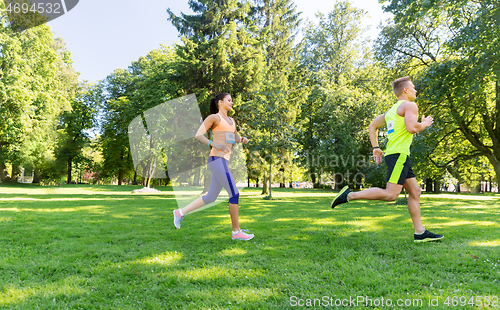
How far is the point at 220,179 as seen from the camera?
4.97 meters

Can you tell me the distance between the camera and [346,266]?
3486 mm

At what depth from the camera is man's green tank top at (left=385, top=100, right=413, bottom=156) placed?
439cm

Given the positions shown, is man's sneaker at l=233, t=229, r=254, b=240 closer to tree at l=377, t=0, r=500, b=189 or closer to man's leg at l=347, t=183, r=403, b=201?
man's leg at l=347, t=183, r=403, b=201

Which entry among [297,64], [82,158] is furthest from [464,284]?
[82,158]

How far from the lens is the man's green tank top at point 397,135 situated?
14.4 feet

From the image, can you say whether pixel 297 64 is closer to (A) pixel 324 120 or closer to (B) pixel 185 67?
(A) pixel 324 120

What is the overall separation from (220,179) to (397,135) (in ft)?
9.56

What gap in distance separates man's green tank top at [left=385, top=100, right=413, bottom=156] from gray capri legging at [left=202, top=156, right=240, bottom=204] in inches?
101

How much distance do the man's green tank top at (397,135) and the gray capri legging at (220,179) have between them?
8.42 ft

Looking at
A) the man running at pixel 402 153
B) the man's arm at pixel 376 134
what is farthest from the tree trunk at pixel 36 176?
the man running at pixel 402 153

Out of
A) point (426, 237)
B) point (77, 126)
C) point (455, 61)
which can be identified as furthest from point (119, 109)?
point (426, 237)

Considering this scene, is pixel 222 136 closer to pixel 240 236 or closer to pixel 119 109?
pixel 240 236

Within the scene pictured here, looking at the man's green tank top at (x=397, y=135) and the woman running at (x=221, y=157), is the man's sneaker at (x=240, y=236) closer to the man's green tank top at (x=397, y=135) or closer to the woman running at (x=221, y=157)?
the woman running at (x=221, y=157)

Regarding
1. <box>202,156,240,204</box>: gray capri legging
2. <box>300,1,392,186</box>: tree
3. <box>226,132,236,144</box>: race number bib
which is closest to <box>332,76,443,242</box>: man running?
<box>202,156,240,204</box>: gray capri legging
